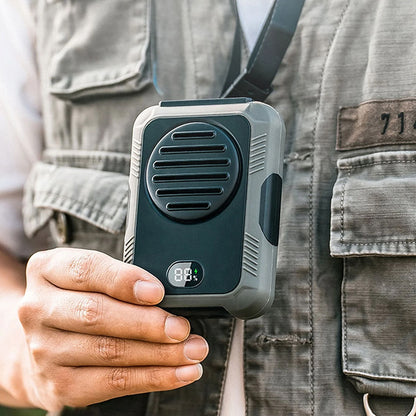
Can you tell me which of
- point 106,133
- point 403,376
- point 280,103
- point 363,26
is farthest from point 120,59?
point 403,376

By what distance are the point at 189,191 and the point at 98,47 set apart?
0.43 metres

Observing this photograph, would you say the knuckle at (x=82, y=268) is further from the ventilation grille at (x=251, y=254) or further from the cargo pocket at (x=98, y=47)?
the cargo pocket at (x=98, y=47)

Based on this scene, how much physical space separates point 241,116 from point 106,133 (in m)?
0.36

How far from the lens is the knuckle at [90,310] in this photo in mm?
766

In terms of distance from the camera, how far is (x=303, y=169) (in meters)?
0.93

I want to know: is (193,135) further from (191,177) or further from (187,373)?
(187,373)

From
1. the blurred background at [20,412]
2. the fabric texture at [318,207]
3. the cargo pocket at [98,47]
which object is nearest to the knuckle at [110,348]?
the fabric texture at [318,207]

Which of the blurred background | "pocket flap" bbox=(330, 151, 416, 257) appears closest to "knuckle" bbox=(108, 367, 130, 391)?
"pocket flap" bbox=(330, 151, 416, 257)

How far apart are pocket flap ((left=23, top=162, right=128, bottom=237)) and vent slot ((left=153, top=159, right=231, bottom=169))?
253mm

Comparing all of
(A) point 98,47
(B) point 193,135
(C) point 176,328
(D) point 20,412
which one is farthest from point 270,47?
(D) point 20,412

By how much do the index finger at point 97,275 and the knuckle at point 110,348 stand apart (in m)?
0.06

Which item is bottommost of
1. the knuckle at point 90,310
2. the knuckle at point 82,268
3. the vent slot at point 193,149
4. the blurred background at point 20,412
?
the blurred background at point 20,412

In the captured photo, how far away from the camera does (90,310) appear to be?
2.52 feet

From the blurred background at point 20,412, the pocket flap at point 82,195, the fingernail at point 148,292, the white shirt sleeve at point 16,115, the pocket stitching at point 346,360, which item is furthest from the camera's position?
the blurred background at point 20,412
